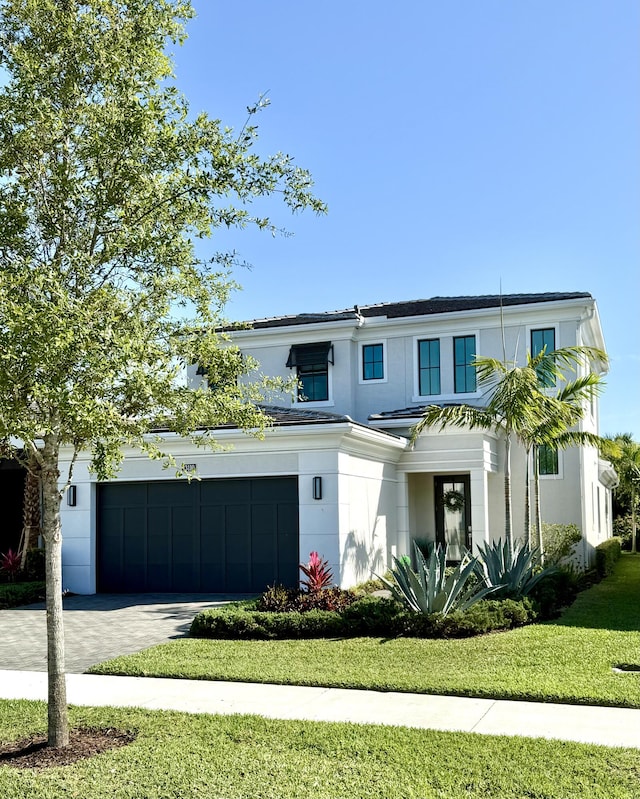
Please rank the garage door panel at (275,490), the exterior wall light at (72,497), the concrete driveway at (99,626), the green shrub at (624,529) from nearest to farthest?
the concrete driveway at (99,626), the garage door panel at (275,490), the exterior wall light at (72,497), the green shrub at (624,529)

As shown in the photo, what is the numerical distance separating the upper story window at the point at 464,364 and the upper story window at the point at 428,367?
499 millimetres

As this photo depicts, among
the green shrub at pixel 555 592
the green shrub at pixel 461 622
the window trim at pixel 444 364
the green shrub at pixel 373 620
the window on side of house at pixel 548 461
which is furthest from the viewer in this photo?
the window trim at pixel 444 364

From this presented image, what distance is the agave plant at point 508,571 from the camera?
13.5 m

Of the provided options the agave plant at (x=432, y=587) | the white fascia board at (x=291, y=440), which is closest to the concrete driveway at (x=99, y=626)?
the white fascia board at (x=291, y=440)

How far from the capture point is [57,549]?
7219 millimetres

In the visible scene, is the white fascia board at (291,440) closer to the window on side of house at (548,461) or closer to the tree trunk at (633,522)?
the window on side of house at (548,461)

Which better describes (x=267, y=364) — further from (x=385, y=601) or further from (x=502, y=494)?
(x=385, y=601)

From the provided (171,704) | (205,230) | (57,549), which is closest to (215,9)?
(205,230)

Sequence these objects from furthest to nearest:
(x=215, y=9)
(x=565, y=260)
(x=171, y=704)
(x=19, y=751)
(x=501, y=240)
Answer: (x=565, y=260) → (x=501, y=240) → (x=215, y=9) → (x=171, y=704) → (x=19, y=751)

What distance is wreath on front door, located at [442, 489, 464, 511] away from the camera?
21031 mm

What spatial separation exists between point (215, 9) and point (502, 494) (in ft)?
46.6

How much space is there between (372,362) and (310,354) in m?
1.80

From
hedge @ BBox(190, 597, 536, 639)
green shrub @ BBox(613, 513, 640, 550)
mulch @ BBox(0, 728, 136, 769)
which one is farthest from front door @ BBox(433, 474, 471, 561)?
green shrub @ BBox(613, 513, 640, 550)

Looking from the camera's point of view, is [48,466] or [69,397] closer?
[69,397]
